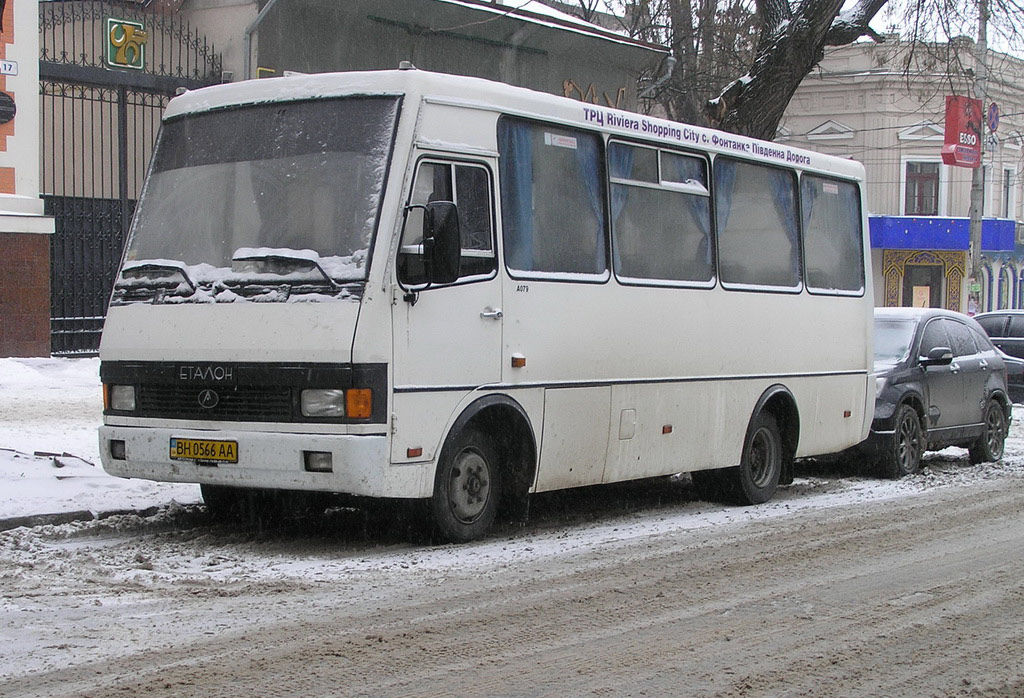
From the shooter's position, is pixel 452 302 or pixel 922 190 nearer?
pixel 452 302

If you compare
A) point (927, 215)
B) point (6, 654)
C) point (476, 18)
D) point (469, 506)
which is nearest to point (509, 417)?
point (469, 506)

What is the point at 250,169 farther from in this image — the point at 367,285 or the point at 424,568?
the point at 424,568

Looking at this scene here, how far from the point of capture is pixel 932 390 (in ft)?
46.6

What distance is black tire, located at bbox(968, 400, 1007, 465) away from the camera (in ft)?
50.0

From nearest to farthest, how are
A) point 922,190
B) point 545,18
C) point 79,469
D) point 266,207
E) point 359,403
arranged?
point 359,403 < point 266,207 < point 79,469 < point 545,18 < point 922,190

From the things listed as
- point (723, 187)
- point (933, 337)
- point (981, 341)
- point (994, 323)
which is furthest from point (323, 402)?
point (994, 323)

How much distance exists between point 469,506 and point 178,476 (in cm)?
178

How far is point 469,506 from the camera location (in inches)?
351

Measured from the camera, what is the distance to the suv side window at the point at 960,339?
48.9 ft

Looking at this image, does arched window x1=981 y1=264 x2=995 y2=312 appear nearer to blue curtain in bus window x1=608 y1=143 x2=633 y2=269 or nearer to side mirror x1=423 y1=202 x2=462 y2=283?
blue curtain in bus window x1=608 y1=143 x2=633 y2=269

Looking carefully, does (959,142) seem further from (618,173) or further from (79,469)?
(79,469)

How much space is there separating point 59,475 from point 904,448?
310 inches

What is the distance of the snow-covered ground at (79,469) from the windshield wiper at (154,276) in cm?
162

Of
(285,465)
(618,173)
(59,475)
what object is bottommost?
(59,475)
